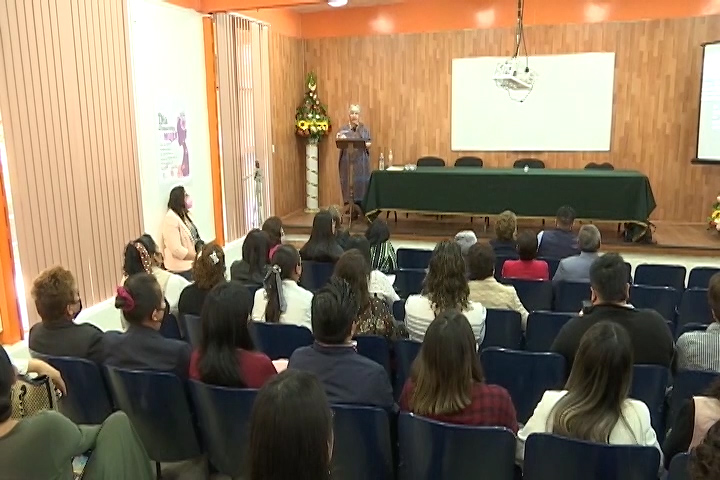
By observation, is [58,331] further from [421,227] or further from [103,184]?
[421,227]

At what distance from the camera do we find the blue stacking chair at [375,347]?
3111 millimetres

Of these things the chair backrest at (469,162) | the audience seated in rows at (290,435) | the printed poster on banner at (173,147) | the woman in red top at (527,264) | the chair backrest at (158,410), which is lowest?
the chair backrest at (158,410)

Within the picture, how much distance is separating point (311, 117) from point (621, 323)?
826 centimetres

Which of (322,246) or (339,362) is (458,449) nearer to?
Answer: (339,362)

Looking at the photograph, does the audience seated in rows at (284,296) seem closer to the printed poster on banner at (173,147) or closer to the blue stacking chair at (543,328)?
the blue stacking chair at (543,328)

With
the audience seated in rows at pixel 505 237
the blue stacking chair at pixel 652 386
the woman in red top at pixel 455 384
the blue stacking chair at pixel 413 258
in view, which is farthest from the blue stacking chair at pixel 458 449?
the blue stacking chair at pixel 413 258

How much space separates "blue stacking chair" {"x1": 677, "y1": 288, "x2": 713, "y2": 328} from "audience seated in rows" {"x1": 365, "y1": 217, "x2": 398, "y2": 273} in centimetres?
212

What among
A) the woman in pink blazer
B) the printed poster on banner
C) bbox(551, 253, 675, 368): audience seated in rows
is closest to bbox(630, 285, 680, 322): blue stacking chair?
bbox(551, 253, 675, 368): audience seated in rows

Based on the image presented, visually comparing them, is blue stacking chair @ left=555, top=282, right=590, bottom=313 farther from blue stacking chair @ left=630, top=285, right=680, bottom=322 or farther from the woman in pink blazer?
the woman in pink blazer

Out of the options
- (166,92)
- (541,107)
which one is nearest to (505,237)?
(166,92)

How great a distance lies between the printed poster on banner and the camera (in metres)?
6.88

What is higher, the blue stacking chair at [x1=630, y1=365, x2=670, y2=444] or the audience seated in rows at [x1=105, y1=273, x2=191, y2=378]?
the audience seated in rows at [x1=105, y1=273, x2=191, y2=378]

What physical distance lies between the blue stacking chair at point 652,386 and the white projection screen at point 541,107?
A: 744cm

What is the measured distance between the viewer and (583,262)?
4516 mm
